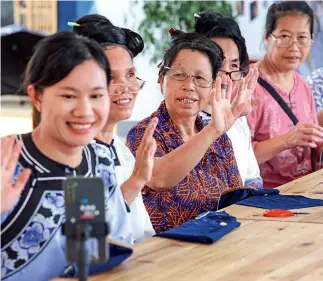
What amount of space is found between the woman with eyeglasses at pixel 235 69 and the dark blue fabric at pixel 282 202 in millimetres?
397

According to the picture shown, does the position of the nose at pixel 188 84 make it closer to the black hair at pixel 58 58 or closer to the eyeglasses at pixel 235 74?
the eyeglasses at pixel 235 74

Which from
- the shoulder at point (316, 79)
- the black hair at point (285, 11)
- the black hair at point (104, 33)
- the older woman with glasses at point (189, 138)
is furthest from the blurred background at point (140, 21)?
the black hair at point (104, 33)

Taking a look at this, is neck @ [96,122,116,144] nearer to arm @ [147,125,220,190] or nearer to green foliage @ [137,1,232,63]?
arm @ [147,125,220,190]

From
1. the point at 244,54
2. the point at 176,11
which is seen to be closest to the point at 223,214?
the point at 244,54

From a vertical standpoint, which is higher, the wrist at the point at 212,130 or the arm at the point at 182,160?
the wrist at the point at 212,130

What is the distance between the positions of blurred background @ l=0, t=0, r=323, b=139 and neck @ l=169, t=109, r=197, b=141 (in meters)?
3.79

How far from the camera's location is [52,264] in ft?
6.56

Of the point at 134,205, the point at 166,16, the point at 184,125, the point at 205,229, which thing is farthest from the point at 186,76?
the point at 166,16

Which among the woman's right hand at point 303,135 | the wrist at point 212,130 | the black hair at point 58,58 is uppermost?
the black hair at point 58,58

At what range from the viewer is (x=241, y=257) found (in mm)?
2104

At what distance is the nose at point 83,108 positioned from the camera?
1938 millimetres

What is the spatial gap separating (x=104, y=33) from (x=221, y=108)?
51cm

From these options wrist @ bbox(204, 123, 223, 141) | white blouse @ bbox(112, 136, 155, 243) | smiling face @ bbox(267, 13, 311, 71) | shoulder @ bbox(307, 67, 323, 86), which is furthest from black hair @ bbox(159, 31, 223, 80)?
shoulder @ bbox(307, 67, 323, 86)

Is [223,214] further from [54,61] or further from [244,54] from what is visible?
[244,54]
